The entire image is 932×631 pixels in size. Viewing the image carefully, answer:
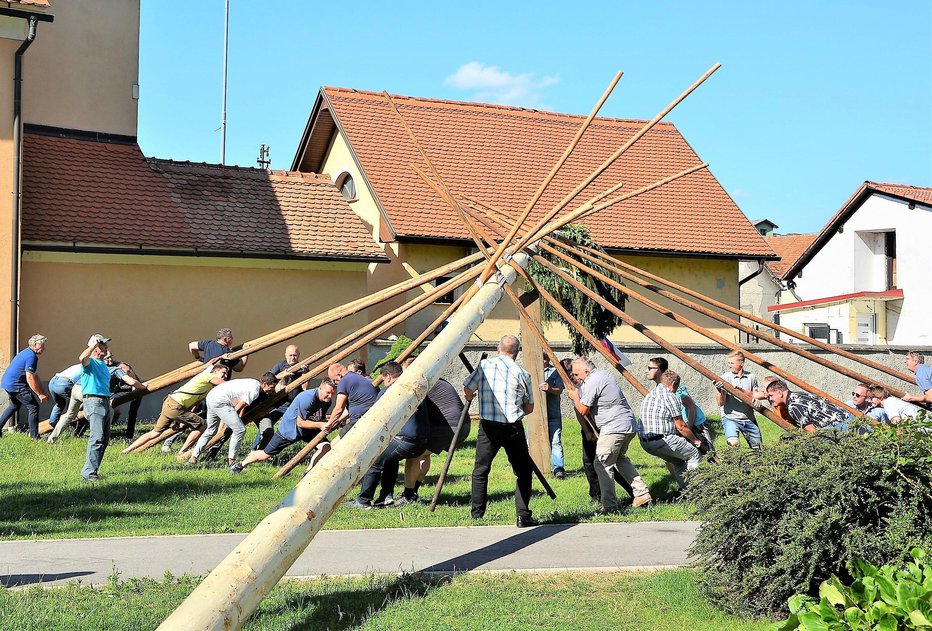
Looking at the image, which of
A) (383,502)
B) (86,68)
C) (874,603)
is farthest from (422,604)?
(86,68)

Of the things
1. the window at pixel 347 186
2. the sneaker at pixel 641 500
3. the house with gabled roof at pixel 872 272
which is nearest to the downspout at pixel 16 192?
the window at pixel 347 186

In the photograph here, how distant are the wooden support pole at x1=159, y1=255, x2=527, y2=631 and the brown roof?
2767cm

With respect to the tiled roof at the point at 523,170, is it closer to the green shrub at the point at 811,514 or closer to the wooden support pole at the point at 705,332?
the wooden support pole at the point at 705,332

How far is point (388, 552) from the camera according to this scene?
8781 mm

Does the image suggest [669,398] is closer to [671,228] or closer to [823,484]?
[823,484]

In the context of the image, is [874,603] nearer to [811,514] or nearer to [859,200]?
[811,514]

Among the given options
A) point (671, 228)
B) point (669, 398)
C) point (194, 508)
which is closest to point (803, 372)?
point (671, 228)

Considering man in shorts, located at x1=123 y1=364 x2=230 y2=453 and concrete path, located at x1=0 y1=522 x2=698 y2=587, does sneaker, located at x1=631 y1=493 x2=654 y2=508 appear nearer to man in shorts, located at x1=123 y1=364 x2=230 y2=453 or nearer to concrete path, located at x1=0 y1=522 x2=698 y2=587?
concrete path, located at x1=0 y1=522 x2=698 y2=587

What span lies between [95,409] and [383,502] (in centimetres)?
343

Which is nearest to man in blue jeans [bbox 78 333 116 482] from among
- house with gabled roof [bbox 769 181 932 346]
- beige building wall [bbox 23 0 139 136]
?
beige building wall [bbox 23 0 139 136]

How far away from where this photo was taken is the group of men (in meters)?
10.2

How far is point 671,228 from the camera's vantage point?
1026 inches

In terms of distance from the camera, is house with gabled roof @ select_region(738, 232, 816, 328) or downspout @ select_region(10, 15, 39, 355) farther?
house with gabled roof @ select_region(738, 232, 816, 328)

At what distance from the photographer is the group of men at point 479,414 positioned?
33.4 feet
